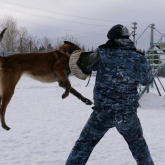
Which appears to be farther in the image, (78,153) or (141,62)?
(78,153)

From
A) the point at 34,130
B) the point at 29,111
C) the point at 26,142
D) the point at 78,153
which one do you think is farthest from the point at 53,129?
the point at 78,153

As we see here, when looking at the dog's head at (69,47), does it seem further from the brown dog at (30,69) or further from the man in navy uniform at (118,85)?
the man in navy uniform at (118,85)

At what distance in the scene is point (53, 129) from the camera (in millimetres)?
6855

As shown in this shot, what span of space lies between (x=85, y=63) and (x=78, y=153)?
106 cm

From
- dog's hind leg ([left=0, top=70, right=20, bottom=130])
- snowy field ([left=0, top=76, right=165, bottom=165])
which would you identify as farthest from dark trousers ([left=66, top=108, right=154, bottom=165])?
snowy field ([left=0, top=76, right=165, bottom=165])

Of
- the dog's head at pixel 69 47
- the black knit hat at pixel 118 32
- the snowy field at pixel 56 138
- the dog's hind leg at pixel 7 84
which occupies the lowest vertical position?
the snowy field at pixel 56 138

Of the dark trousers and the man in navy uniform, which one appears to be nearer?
the man in navy uniform

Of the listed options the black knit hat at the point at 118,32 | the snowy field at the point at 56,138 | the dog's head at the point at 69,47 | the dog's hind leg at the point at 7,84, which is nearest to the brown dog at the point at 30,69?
the dog's hind leg at the point at 7,84

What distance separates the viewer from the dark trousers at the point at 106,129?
2664 millimetres

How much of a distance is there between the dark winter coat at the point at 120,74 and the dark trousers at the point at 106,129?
10 centimetres

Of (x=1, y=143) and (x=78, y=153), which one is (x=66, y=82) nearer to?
(x=78, y=153)

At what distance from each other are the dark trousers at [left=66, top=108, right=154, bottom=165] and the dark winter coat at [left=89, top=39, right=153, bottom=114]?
10 cm

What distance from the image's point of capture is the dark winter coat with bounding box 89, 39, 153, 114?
2.51 meters

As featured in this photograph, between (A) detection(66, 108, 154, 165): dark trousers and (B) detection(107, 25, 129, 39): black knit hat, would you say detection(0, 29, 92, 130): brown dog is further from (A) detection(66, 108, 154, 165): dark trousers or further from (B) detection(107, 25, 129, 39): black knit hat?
(B) detection(107, 25, 129, 39): black knit hat
